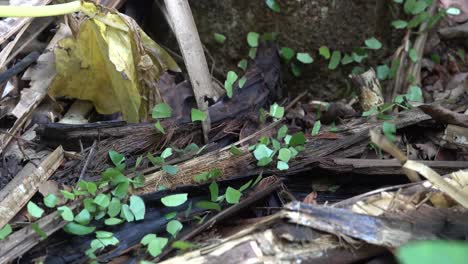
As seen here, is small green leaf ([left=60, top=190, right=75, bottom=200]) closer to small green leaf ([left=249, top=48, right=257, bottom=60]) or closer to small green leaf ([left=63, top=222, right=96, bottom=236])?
small green leaf ([left=63, top=222, right=96, bottom=236])

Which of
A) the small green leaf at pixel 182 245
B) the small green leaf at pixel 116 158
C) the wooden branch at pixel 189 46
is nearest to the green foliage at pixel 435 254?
the small green leaf at pixel 182 245

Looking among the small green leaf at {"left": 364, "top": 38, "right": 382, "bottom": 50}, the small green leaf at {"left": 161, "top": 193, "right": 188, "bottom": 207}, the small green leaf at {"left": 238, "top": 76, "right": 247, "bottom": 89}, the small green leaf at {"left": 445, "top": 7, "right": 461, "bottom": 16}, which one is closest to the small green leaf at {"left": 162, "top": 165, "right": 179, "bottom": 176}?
the small green leaf at {"left": 161, "top": 193, "right": 188, "bottom": 207}

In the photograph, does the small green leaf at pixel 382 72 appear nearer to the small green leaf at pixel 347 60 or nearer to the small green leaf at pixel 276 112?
the small green leaf at pixel 347 60

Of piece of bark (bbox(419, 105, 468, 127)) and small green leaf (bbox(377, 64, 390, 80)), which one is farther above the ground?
piece of bark (bbox(419, 105, 468, 127))

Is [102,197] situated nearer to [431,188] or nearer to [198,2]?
[431,188]

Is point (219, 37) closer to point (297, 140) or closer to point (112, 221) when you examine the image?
point (297, 140)

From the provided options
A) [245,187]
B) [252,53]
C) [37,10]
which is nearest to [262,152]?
[245,187]

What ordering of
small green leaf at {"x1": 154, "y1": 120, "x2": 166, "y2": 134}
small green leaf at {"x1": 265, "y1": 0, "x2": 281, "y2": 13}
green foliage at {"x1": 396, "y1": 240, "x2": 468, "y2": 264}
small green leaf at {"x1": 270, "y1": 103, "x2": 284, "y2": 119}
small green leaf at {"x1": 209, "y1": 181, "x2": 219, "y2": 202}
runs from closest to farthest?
1. green foliage at {"x1": 396, "y1": 240, "x2": 468, "y2": 264}
2. small green leaf at {"x1": 209, "y1": 181, "x2": 219, "y2": 202}
3. small green leaf at {"x1": 154, "y1": 120, "x2": 166, "y2": 134}
4. small green leaf at {"x1": 270, "y1": 103, "x2": 284, "y2": 119}
5. small green leaf at {"x1": 265, "y1": 0, "x2": 281, "y2": 13}
